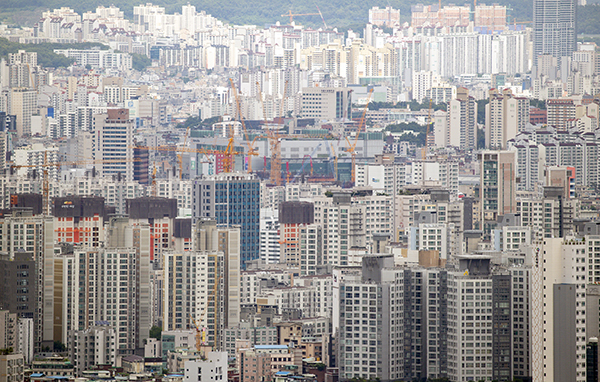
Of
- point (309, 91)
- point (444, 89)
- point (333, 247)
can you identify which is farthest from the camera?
point (444, 89)

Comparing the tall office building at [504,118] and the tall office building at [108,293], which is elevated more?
the tall office building at [504,118]

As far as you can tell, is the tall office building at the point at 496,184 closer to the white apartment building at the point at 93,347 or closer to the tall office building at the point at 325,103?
→ the white apartment building at the point at 93,347

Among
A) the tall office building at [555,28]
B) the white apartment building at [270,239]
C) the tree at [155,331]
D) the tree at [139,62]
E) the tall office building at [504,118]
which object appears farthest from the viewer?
the tree at [139,62]

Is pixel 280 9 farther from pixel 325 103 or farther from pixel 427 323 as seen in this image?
pixel 427 323

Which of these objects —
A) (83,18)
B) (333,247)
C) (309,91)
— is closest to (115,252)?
(333,247)

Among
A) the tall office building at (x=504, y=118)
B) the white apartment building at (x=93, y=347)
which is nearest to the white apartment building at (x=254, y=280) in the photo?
the white apartment building at (x=93, y=347)

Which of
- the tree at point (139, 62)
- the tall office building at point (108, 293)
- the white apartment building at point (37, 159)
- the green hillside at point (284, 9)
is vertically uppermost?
the green hillside at point (284, 9)

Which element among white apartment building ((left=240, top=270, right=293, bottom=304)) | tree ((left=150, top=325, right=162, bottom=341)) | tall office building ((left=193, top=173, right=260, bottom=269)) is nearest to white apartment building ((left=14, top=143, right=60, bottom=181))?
tall office building ((left=193, top=173, right=260, bottom=269))

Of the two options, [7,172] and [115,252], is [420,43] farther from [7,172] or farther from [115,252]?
[115,252]
